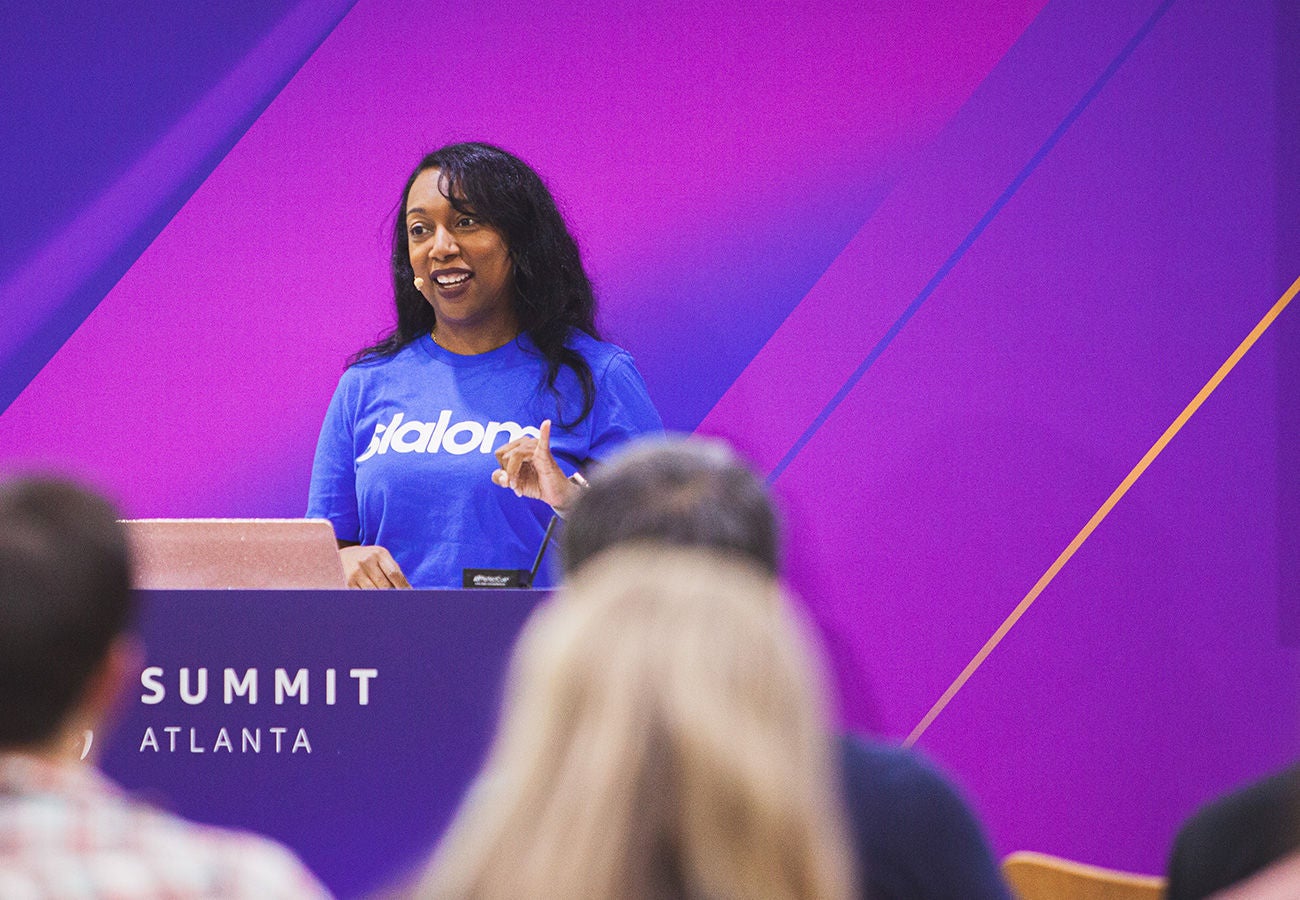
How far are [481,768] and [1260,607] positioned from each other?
→ 7.25 ft

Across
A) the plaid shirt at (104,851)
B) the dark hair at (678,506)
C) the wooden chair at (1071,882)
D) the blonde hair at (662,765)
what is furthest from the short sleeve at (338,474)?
the blonde hair at (662,765)

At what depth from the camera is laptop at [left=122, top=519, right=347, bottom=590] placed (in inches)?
98.9

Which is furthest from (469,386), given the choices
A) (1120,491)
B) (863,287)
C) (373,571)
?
(1120,491)

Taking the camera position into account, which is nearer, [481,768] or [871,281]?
[481,768]

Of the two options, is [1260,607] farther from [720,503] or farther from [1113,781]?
[720,503]

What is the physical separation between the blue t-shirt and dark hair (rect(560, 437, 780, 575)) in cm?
189

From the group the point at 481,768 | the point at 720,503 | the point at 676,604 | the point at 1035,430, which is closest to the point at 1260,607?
the point at 1035,430

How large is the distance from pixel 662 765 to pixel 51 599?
43 cm

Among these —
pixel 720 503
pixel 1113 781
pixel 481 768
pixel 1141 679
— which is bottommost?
pixel 481 768

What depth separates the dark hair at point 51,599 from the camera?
1.05 m

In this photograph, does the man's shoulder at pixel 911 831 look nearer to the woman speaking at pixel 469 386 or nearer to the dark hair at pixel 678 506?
the dark hair at pixel 678 506

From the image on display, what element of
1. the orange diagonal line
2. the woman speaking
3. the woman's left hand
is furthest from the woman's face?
the orange diagonal line

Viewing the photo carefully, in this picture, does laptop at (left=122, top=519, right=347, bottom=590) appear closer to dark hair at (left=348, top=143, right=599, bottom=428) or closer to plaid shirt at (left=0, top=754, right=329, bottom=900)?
dark hair at (left=348, top=143, right=599, bottom=428)

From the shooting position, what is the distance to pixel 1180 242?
381 centimetres
